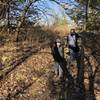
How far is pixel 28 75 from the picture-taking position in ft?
66.0

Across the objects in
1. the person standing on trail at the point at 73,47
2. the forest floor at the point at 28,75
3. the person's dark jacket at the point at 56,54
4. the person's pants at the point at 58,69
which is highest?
the person's dark jacket at the point at 56,54

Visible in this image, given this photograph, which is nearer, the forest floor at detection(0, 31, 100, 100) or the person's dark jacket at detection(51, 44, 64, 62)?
the person's dark jacket at detection(51, 44, 64, 62)

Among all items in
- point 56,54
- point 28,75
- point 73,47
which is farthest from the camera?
point 28,75

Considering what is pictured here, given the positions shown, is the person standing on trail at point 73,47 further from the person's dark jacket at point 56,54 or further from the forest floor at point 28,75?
the forest floor at point 28,75

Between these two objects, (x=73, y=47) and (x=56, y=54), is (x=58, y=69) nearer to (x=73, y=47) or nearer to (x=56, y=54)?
(x=73, y=47)

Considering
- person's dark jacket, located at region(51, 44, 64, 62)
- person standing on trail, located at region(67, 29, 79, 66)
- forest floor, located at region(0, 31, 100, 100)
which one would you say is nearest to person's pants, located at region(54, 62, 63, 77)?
forest floor, located at region(0, 31, 100, 100)

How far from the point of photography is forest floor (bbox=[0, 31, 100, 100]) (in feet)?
59.1

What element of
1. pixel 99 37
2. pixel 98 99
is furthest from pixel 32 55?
pixel 99 37

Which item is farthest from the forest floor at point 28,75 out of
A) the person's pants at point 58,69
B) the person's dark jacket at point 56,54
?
the person's dark jacket at point 56,54

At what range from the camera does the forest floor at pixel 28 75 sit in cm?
1803

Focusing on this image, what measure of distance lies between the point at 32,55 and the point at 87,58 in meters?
3.06

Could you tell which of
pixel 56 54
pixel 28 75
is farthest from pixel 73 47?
pixel 56 54

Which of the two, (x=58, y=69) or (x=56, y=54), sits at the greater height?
(x=56, y=54)

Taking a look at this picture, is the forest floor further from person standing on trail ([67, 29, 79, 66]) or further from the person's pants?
person standing on trail ([67, 29, 79, 66])
